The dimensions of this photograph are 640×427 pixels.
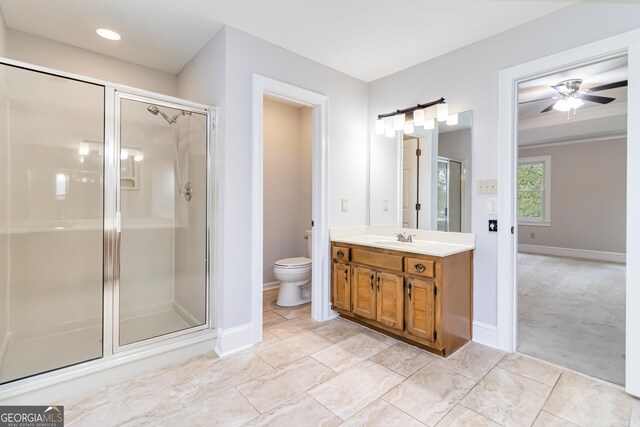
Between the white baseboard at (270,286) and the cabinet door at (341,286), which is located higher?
the cabinet door at (341,286)

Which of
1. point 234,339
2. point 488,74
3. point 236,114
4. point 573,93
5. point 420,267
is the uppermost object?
point 573,93

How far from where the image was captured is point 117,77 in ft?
9.51

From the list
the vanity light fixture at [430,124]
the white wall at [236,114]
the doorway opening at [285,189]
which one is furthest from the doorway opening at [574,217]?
the doorway opening at [285,189]

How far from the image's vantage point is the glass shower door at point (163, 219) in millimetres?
2592

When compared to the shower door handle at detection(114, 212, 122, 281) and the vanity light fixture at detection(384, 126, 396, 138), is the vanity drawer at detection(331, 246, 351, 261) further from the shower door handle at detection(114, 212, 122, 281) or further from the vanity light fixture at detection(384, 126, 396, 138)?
the shower door handle at detection(114, 212, 122, 281)

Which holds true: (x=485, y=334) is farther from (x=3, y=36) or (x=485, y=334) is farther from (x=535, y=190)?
(x=535, y=190)

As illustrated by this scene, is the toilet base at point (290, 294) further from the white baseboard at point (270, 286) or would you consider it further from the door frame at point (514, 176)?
the door frame at point (514, 176)

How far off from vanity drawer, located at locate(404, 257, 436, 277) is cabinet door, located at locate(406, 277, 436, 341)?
0.06 m

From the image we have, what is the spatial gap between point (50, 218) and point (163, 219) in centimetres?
85

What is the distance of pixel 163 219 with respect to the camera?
304cm

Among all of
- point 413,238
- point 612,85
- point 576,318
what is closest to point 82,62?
point 413,238

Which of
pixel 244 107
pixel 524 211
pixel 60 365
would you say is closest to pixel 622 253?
pixel 524 211

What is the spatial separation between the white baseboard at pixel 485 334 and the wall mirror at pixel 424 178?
0.80m

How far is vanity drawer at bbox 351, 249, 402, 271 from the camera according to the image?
97.8 inches
